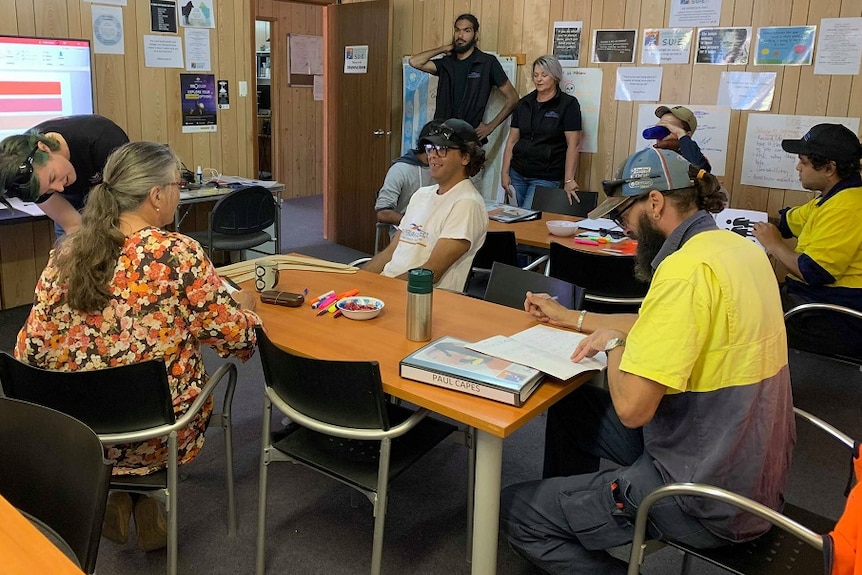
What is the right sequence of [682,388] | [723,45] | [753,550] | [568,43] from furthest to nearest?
1. [568,43]
2. [723,45]
3. [753,550]
4. [682,388]

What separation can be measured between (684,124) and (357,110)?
2.75 meters

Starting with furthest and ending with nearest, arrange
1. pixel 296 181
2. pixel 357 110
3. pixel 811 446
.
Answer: pixel 296 181
pixel 357 110
pixel 811 446

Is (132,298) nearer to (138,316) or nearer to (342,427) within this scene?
(138,316)

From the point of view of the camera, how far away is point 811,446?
9.70 ft

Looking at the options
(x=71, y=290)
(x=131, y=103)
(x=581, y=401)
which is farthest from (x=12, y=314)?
(x=581, y=401)

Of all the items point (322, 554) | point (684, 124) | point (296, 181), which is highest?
point (684, 124)

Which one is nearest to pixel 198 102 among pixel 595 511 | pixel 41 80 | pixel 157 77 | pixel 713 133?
A: pixel 157 77

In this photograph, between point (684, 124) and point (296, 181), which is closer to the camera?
point (684, 124)

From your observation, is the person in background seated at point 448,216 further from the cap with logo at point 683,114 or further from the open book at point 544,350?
the cap with logo at point 683,114

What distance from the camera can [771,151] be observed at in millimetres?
4336

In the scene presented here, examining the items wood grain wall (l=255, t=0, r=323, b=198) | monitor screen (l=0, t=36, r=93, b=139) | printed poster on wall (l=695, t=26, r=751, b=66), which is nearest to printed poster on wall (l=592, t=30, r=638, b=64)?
printed poster on wall (l=695, t=26, r=751, b=66)

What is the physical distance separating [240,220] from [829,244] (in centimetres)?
320

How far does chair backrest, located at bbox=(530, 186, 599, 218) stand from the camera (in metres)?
4.29

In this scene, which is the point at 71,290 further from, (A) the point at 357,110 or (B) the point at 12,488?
(A) the point at 357,110
